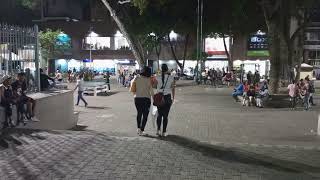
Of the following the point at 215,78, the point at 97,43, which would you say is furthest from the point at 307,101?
the point at 97,43

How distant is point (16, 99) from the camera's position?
1088 cm

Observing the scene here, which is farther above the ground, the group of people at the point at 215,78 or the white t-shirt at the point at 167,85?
the white t-shirt at the point at 167,85

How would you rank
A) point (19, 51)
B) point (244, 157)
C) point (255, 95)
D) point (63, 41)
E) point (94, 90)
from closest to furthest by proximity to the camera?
point (244, 157) < point (19, 51) < point (255, 95) < point (94, 90) < point (63, 41)

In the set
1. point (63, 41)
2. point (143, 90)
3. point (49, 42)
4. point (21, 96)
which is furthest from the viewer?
point (63, 41)

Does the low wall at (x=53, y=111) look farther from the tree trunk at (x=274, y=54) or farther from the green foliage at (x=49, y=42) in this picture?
the green foliage at (x=49, y=42)

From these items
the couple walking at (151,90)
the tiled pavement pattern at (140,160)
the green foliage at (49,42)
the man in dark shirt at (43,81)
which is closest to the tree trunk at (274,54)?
the man in dark shirt at (43,81)

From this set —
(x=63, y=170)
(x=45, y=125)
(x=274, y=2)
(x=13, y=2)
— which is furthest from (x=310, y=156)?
(x=13, y=2)

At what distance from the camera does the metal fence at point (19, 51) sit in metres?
11.1

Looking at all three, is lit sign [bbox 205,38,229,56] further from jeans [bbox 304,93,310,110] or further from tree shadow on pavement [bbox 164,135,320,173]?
tree shadow on pavement [bbox 164,135,320,173]

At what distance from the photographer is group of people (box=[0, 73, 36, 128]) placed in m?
10.5

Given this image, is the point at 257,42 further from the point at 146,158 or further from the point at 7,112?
the point at 146,158

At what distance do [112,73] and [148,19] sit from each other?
86.9ft

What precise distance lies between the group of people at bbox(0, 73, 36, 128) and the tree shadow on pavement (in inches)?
138

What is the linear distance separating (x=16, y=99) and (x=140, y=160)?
4.33 meters
